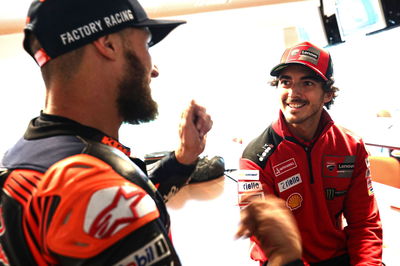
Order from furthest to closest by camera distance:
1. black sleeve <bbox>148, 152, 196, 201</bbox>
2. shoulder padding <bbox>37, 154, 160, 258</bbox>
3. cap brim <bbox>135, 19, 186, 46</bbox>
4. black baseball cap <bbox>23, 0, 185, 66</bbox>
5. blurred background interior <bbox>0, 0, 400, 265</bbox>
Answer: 1. blurred background interior <bbox>0, 0, 400, 265</bbox>
2. black sleeve <bbox>148, 152, 196, 201</bbox>
3. cap brim <bbox>135, 19, 186, 46</bbox>
4. black baseball cap <bbox>23, 0, 185, 66</bbox>
5. shoulder padding <bbox>37, 154, 160, 258</bbox>

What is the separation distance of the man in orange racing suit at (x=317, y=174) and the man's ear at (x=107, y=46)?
0.78 m

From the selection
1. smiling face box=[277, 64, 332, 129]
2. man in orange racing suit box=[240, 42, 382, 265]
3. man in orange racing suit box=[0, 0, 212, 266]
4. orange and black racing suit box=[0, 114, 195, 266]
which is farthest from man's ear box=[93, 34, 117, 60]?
smiling face box=[277, 64, 332, 129]

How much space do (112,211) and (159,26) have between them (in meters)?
0.48

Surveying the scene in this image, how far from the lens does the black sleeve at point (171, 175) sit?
0.93m

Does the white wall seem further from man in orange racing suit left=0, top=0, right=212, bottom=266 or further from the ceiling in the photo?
man in orange racing suit left=0, top=0, right=212, bottom=266

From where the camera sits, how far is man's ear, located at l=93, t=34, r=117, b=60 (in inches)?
24.5

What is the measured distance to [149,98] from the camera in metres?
0.72

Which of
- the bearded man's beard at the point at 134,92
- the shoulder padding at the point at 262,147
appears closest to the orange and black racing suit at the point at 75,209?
the bearded man's beard at the point at 134,92

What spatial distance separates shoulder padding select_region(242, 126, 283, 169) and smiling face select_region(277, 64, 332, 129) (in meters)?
0.11

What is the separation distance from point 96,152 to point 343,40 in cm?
380

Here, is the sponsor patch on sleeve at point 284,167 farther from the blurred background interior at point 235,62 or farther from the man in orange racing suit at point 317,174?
the blurred background interior at point 235,62

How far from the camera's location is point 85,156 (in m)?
0.50

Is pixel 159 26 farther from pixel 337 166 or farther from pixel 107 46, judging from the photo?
pixel 337 166

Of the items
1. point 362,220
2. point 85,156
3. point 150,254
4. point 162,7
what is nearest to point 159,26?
point 85,156
